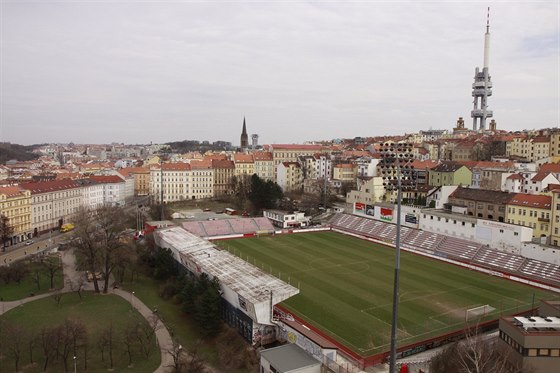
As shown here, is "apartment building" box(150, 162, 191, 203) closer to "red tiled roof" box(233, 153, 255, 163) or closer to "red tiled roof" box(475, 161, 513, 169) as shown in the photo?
"red tiled roof" box(233, 153, 255, 163)

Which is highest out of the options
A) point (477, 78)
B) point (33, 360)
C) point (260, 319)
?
point (477, 78)

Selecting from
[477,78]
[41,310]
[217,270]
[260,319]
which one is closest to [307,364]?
[260,319]

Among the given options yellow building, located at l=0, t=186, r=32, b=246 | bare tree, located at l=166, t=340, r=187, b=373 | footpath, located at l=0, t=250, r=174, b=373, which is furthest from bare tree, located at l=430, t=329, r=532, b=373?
yellow building, located at l=0, t=186, r=32, b=246

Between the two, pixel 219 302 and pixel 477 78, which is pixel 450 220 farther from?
pixel 477 78

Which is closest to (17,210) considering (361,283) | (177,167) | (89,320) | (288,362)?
(177,167)

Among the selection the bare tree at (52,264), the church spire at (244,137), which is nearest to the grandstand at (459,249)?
the bare tree at (52,264)

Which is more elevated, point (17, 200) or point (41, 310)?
point (17, 200)

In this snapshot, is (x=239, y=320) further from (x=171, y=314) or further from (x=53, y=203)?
(x=53, y=203)
